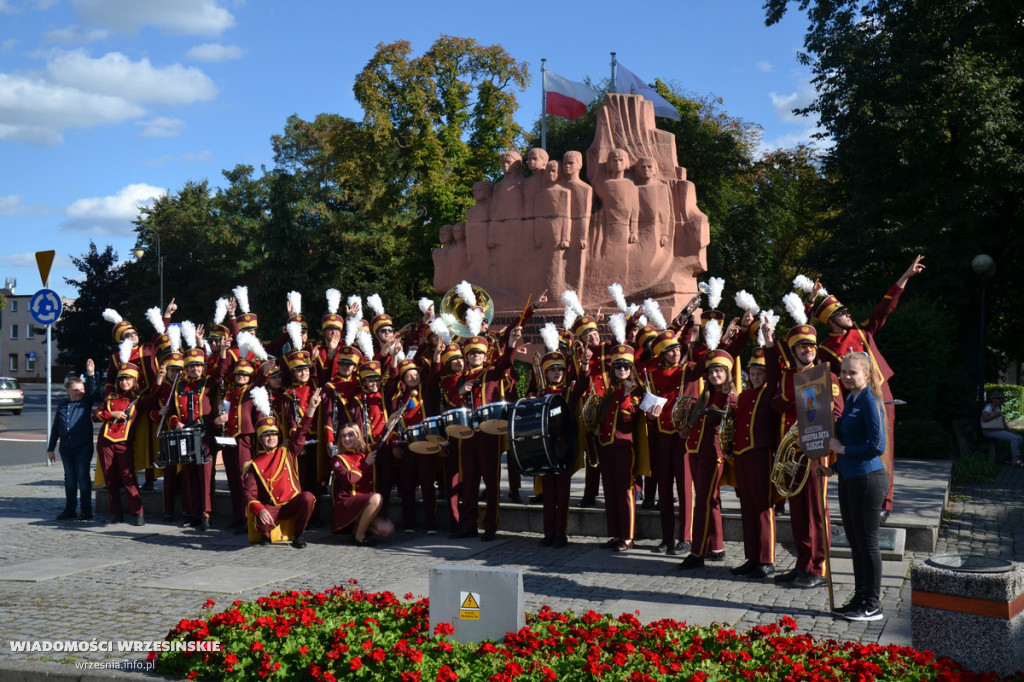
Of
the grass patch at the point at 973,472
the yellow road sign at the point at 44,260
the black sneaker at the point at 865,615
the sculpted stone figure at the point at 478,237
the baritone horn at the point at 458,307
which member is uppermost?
the sculpted stone figure at the point at 478,237

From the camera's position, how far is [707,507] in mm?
8664

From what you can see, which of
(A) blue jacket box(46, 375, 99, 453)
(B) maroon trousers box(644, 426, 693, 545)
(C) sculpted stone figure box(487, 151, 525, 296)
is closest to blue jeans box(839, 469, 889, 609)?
(B) maroon trousers box(644, 426, 693, 545)

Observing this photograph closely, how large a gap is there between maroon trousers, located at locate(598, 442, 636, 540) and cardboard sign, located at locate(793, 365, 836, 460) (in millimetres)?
2597

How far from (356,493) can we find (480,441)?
1.44 m

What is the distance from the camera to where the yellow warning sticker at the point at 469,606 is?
5547mm

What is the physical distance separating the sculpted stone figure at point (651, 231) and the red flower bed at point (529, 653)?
13228mm

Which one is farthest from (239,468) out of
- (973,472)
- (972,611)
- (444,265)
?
(973,472)

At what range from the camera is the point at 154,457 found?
1232 cm

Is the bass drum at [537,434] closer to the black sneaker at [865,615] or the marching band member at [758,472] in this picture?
the marching band member at [758,472]

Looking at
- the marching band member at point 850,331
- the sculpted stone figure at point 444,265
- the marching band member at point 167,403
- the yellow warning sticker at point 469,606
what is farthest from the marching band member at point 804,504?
the sculpted stone figure at point 444,265

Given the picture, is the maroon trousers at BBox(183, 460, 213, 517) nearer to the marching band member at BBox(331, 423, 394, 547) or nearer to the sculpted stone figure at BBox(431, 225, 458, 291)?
the marching band member at BBox(331, 423, 394, 547)

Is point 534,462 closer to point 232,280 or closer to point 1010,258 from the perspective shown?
point 1010,258

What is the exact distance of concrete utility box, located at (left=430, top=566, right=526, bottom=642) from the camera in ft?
17.9

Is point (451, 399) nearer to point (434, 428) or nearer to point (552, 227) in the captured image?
point (434, 428)
